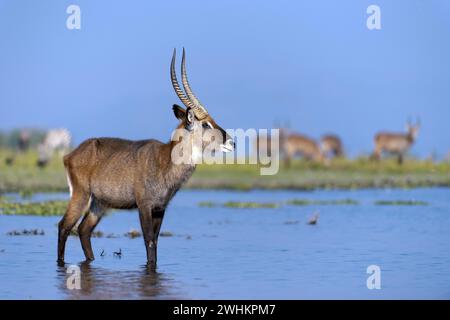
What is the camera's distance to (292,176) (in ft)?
105

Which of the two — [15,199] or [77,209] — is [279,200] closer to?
[15,199]

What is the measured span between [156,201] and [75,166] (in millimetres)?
1295

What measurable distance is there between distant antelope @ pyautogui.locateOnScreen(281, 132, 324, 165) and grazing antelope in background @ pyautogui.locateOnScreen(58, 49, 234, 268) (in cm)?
2602

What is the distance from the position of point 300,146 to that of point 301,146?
0.05 metres

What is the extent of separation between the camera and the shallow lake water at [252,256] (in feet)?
37.9

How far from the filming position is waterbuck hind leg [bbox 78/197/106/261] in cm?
1363

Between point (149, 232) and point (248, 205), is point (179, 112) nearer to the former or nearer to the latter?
point (149, 232)

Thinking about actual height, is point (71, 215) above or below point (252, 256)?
above

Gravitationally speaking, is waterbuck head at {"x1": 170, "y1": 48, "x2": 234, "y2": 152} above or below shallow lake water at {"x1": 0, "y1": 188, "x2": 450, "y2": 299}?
above

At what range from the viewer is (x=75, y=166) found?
44.1 ft

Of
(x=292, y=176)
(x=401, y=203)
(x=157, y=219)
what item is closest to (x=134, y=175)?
(x=157, y=219)

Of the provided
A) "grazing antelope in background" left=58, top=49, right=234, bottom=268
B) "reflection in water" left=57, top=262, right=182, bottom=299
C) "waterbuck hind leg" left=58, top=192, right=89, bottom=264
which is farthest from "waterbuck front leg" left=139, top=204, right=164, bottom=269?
"waterbuck hind leg" left=58, top=192, right=89, bottom=264

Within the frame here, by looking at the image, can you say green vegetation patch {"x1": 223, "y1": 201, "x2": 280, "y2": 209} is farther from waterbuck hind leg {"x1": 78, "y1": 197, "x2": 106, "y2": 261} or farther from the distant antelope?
the distant antelope

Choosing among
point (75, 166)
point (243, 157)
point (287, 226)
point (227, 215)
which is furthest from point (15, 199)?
point (243, 157)
